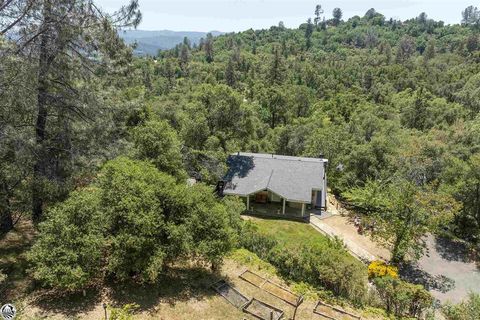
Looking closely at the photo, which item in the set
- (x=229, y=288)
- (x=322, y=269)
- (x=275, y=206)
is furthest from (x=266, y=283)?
(x=275, y=206)

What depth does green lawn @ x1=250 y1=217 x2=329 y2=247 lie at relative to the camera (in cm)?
2539

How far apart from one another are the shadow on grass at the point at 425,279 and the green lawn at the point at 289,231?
553cm

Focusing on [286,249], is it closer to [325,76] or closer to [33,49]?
[33,49]

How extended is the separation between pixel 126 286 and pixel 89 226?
3.50 m

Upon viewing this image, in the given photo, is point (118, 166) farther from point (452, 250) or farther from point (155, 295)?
point (452, 250)

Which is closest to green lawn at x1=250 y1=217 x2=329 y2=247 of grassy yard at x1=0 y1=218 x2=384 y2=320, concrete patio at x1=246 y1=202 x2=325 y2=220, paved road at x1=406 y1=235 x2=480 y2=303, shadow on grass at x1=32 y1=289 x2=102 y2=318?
concrete patio at x1=246 y1=202 x2=325 y2=220

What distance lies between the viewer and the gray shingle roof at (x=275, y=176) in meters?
29.6

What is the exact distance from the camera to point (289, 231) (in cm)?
2684

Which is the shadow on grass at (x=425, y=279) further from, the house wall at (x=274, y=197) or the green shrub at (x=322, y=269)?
the house wall at (x=274, y=197)

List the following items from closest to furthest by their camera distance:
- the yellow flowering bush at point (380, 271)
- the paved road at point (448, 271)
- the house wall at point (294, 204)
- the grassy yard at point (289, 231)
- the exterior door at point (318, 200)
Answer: the yellow flowering bush at point (380, 271) < the paved road at point (448, 271) < the grassy yard at point (289, 231) < the house wall at point (294, 204) < the exterior door at point (318, 200)

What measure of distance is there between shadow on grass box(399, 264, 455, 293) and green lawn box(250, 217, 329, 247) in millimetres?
5532

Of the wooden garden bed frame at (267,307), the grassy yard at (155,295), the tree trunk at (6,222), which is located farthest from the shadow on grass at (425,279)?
the tree trunk at (6,222)

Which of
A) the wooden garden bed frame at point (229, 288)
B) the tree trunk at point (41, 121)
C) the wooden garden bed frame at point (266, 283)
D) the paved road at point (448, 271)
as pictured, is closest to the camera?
the tree trunk at point (41, 121)

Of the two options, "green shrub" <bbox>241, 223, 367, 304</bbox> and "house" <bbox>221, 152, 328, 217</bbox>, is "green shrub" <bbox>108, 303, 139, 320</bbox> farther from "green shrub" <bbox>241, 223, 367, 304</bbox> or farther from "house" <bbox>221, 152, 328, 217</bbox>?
"house" <bbox>221, 152, 328, 217</bbox>
